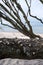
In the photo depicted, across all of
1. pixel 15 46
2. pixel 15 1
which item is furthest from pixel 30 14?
pixel 15 46

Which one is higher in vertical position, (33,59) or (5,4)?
(5,4)

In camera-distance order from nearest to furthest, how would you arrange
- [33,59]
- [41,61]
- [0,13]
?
[41,61], [33,59], [0,13]

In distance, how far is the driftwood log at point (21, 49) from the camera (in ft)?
8.68

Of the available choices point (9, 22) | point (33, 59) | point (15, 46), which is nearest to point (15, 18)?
point (9, 22)

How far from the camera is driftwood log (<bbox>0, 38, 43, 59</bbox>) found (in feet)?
8.68

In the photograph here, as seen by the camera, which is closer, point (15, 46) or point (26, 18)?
point (15, 46)

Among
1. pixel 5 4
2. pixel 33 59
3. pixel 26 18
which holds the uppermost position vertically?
pixel 5 4

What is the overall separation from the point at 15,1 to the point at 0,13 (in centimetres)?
32

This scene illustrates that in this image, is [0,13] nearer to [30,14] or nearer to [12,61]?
[30,14]

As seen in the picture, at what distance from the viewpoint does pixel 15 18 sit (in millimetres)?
3820

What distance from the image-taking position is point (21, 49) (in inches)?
107

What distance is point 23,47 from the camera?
2.73 metres

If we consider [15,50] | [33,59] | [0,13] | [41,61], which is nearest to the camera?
[41,61]

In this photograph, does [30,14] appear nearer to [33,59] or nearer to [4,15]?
[4,15]
